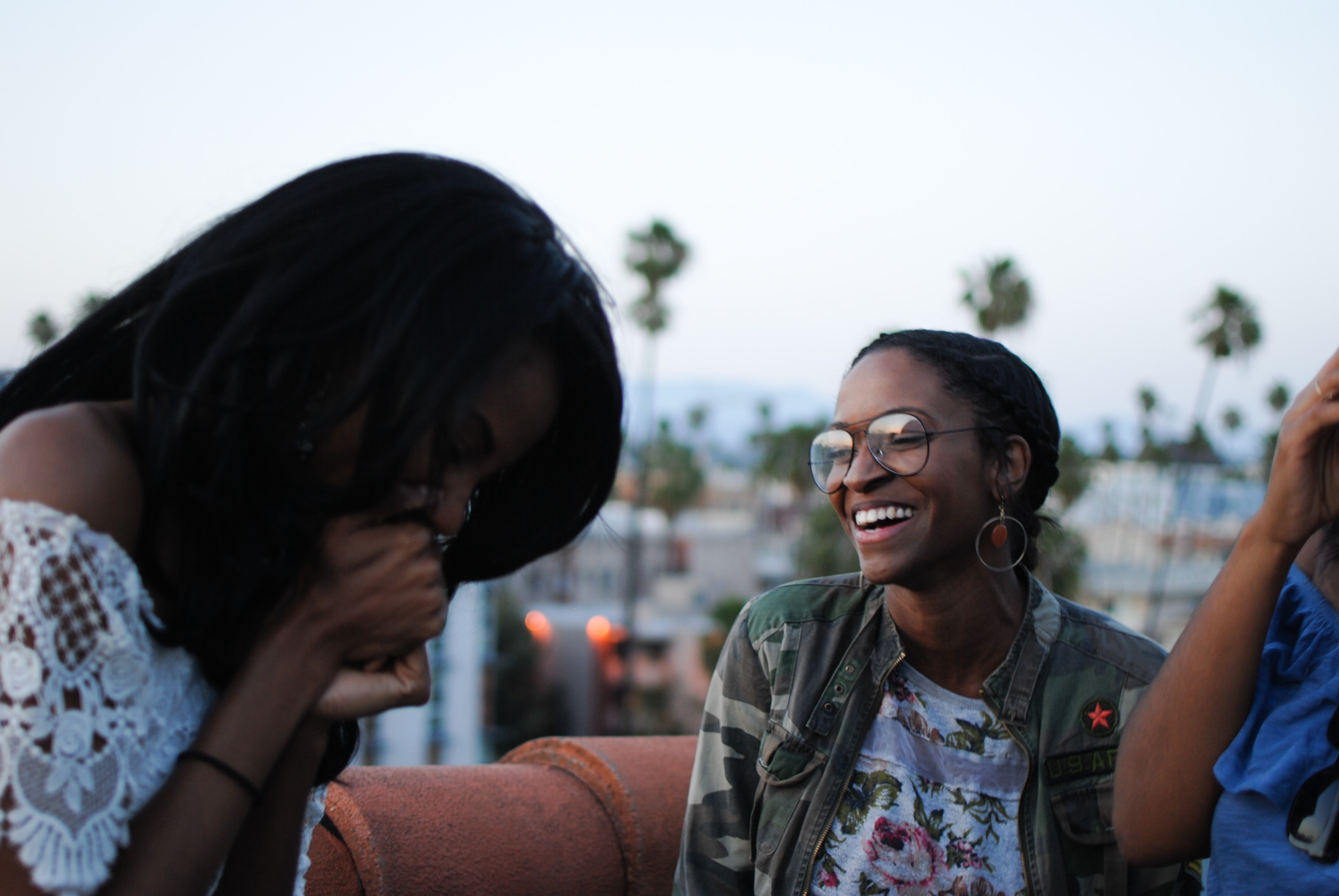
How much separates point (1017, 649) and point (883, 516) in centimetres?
52

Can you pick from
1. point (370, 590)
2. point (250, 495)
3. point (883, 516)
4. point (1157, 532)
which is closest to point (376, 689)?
point (370, 590)

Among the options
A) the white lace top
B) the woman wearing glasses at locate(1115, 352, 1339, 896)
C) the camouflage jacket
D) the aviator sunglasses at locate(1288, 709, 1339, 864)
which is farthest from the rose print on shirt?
the white lace top

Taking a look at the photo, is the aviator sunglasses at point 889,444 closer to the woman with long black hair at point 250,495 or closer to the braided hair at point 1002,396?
the braided hair at point 1002,396

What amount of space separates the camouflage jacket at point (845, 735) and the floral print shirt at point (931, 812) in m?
0.04

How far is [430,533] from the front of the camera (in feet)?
5.08

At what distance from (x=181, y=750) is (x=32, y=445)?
1.64 ft

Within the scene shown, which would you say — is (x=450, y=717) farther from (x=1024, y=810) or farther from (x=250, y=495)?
(x=250, y=495)

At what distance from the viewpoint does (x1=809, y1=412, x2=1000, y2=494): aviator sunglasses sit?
268 centimetres

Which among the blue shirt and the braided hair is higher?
the braided hair

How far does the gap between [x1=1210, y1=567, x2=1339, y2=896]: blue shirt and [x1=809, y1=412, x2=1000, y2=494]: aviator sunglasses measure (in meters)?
0.89

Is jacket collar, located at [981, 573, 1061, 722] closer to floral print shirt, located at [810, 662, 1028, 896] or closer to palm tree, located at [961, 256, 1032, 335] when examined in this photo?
floral print shirt, located at [810, 662, 1028, 896]

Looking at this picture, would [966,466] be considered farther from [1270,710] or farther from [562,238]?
[562,238]

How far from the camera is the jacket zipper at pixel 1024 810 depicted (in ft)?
8.02

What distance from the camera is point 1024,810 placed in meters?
2.50
